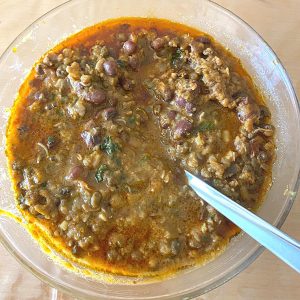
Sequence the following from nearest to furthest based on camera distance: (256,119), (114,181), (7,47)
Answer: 1. (114,181)
2. (256,119)
3. (7,47)

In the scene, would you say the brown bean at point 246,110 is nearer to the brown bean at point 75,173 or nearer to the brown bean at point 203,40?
the brown bean at point 203,40

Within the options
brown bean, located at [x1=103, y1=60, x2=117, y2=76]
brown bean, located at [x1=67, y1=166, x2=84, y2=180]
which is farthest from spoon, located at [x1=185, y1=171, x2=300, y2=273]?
brown bean, located at [x1=103, y1=60, x2=117, y2=76]

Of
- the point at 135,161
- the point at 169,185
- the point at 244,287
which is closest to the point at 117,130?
the point at 135,161

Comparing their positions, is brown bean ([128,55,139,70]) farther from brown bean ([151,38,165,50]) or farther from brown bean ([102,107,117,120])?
brown bean ([102,107,117,120])

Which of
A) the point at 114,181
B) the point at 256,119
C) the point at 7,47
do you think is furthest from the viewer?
the point at 7,47

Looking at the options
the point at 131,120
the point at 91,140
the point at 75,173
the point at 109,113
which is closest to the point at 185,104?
the point at 131,120

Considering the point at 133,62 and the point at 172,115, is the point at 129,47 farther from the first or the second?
the point at 172,115

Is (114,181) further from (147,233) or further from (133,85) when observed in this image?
(133,85)
